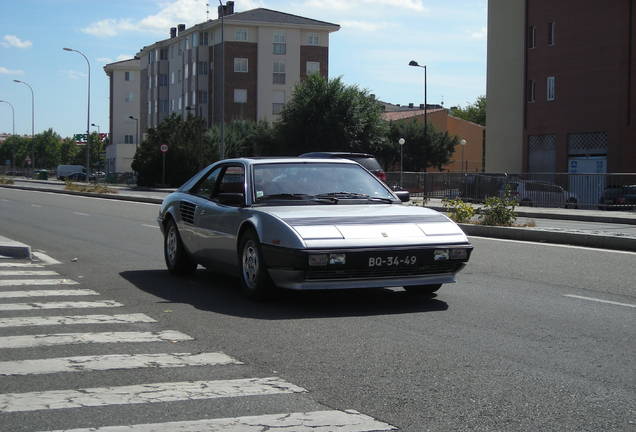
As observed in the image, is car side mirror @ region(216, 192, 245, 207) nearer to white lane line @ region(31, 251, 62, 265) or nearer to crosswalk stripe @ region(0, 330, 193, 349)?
crosswalk stripe @ region(0, 330, 193, 349)

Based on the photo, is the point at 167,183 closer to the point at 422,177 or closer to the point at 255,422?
the point at 422,177

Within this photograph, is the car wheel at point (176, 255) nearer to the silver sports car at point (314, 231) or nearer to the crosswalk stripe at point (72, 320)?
the silver sports car at point (314, 231)

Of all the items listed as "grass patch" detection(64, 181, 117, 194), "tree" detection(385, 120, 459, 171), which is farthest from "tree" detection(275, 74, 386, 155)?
"grass patch" detection(64, 181, 117, 194)

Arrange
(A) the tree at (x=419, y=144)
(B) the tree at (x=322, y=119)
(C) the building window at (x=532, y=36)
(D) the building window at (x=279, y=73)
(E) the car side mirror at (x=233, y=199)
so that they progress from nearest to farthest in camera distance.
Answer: (E) the car side mirror at (x=233, y=199) < (C) the building window at (x=532, y=36) < (B) the tree at (x=322, y=119) < (A) the tree at (x=419, y=144) < (D) the building window at (x=279, y=73)

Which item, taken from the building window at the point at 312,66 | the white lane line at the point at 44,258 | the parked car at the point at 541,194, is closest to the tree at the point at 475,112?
the building window at the point at 312,66

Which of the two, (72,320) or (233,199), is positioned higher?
(233,199)

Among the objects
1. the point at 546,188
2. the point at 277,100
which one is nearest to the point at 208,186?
the point at 546,188

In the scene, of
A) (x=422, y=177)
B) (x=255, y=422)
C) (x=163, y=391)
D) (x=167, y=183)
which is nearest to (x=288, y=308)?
(x=163, y=391)

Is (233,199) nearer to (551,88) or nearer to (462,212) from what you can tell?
(462,212)

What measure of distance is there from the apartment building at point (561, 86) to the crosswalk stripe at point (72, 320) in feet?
136

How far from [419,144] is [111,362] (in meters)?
73.1

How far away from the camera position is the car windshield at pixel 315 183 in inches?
377

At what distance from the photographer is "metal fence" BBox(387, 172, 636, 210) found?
3139 cm

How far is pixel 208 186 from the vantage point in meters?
10.8
